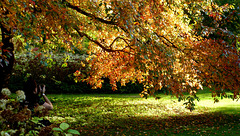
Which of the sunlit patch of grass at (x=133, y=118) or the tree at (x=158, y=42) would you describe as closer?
the tree at (x=158, y=42)

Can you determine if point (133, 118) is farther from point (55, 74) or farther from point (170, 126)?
point (55, 74)

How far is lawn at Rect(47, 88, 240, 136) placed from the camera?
7.56 meters

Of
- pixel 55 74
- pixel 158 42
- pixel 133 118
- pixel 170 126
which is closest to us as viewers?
pixel 158 42

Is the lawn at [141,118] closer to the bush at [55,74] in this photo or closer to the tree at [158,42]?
the tree at [158,42]

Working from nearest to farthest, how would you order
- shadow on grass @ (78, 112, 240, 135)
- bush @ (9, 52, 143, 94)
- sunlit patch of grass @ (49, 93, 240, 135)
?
shadow on grass @ (78, 112, 240, 135), sunlit patch of grass @ (49, 93, 240, 135), bush @ (9, 52, 143, 94)

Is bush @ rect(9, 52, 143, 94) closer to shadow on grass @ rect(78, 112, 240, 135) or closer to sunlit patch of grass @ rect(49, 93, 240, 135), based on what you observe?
sunlit patch of grass @ rect(49, 93, 240, 135)

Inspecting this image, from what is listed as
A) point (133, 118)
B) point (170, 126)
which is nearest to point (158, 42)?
point (170, 126)

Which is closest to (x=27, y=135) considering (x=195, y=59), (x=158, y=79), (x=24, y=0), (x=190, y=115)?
(x=24, y=0)

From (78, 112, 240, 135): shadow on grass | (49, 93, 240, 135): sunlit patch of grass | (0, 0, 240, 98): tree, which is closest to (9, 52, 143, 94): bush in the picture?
(49, 93, 240, 135): sunlit patch of grass

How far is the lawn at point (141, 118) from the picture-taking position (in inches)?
298

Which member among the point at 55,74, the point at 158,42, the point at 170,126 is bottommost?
the point at 170,126

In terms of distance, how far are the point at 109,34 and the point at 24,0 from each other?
431 centimetres

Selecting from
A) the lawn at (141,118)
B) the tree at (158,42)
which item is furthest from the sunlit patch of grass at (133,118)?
the tree at (158,42)

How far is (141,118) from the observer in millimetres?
9656
